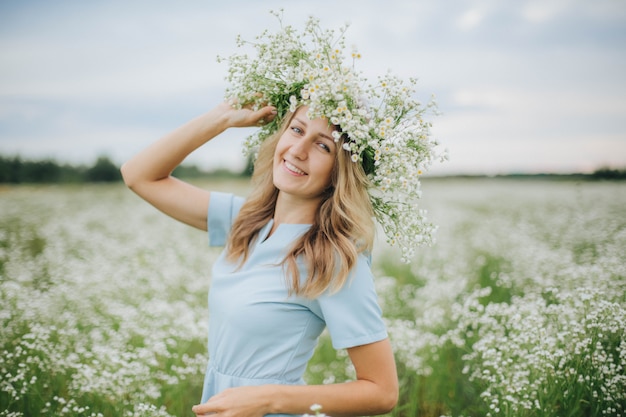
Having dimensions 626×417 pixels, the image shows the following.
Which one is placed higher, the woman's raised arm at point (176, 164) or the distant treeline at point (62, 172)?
the woman's raised arm at point (176, 164)

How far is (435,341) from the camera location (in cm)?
426

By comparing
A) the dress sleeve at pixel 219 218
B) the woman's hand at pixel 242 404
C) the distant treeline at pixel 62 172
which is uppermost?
the dress sleeve at pixel 219 218

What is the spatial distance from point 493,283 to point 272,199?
439 cm

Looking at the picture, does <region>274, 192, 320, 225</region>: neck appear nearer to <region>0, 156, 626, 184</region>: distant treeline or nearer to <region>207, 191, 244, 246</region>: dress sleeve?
<region>207, 191, 244, 246</region>: dress sleeve

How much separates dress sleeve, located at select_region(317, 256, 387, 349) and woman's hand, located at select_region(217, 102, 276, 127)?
1.08 meters

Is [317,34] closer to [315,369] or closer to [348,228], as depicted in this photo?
[348,228]

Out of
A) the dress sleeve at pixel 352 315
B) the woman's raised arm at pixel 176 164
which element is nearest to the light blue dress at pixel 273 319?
the dress sleeve at pixel 352 315

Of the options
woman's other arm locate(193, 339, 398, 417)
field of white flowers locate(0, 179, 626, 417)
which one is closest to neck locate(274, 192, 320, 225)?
woman's other arm locate(193, 339, 398, 417)

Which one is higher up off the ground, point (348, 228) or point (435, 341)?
point (348, 228)

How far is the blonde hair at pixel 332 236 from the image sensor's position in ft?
6.75

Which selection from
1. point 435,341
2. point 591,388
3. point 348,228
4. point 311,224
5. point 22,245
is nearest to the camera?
point 348,228

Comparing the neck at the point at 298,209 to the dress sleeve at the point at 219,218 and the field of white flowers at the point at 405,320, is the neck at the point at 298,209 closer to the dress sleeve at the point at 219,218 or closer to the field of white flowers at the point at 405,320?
the dress sleeve at the point at 219,218

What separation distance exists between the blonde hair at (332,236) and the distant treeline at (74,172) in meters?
6.03

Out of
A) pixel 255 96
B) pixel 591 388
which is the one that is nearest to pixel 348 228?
pixel 255 96
